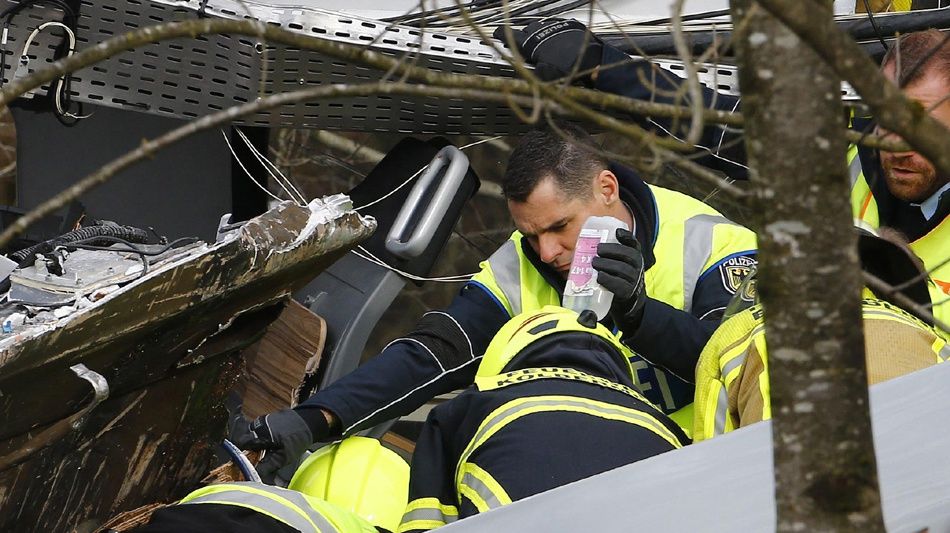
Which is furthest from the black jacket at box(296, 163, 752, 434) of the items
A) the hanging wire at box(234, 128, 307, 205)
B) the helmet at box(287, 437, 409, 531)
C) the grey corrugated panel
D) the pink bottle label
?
the grey corrugated panel

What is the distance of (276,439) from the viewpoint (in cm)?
317

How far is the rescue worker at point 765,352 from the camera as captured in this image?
2.07 metres

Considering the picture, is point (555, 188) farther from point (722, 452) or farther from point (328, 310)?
point (722, 452)

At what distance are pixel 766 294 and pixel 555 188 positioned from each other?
2.29 meters

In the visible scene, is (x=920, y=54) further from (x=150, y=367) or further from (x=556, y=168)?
(x=150, y=367)

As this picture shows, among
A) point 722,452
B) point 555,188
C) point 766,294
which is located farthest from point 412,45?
point 766,294

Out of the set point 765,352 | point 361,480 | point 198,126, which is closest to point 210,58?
point 361,480

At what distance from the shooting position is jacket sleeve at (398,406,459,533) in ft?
7.18

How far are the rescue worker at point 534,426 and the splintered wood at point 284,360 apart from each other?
4.67 ft

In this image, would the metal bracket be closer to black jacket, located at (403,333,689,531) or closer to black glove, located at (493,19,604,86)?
black jacket, located at (403,333,689,531)

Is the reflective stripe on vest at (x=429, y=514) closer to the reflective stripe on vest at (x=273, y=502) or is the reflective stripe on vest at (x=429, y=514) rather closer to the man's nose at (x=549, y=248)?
the reflective stripe on vest at (x=273, y=502)

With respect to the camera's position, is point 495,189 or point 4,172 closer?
point 4,172

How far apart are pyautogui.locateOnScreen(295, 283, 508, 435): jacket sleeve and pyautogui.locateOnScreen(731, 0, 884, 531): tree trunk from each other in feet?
7.40

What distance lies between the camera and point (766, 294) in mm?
1120
